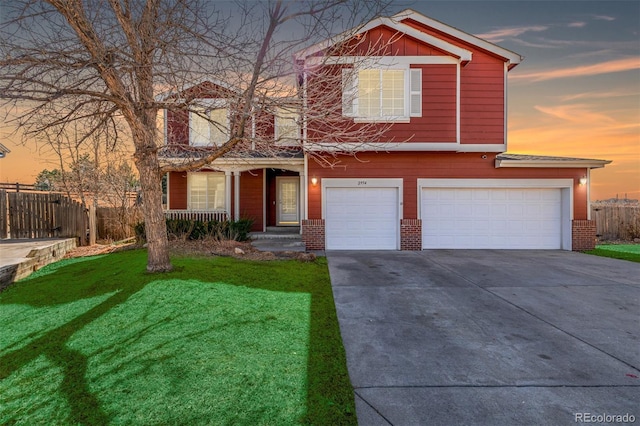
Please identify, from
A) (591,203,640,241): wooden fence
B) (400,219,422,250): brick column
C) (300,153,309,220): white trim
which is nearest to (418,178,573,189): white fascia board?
(400,219,422,250): brick column

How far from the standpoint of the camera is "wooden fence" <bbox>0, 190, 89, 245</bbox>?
432 inches

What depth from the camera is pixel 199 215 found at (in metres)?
14.2

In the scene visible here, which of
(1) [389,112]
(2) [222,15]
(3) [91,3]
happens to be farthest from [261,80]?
(1) [389,112]

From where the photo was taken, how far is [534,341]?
4422mm

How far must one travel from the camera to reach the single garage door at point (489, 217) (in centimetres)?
1206

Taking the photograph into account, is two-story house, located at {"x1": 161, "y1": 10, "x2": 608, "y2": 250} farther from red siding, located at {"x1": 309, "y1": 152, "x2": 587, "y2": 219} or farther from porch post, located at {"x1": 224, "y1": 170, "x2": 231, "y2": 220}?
porch post, located at {"x1": 224, "y1": 170, "x2": 231, "y2": 220}

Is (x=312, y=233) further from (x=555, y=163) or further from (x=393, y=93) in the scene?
(x=555, y=163)

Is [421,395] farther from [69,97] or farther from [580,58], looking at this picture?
[580,58]

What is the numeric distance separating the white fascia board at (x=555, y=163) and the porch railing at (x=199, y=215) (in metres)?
10.3

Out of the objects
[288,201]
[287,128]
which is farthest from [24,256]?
[288,201]

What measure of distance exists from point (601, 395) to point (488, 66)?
11.1 meters

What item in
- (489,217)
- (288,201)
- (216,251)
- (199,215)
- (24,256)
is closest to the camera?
(24,256)

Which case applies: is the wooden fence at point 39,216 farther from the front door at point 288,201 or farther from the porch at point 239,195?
the front door at point 288,201

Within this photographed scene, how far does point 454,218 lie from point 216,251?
311 inches
